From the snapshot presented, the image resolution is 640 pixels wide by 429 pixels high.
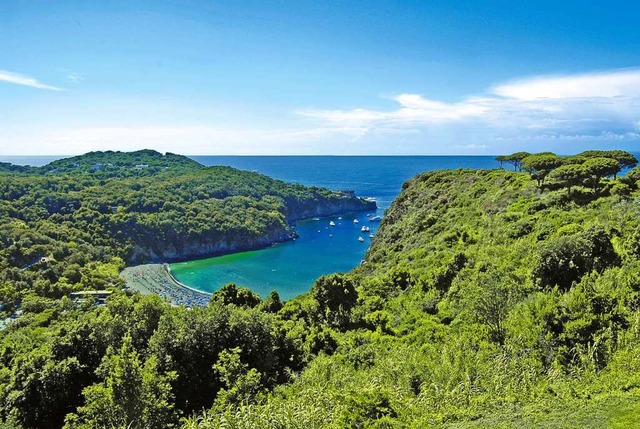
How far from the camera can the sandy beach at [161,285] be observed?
6793 centimetres

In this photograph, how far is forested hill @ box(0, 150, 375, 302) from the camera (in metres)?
76.2

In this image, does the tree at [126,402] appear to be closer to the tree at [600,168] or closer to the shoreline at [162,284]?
the tree at [600,168]

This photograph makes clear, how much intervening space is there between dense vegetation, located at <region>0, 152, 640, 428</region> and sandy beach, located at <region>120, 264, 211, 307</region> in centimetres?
2863

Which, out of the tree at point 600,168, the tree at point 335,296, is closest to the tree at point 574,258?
the tree at point 335,296

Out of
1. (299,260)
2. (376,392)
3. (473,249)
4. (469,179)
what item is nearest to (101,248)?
(299,260)

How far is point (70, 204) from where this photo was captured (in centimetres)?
10781

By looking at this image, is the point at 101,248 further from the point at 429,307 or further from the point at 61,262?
the point at 429,307

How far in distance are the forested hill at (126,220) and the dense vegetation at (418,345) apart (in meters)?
42.4

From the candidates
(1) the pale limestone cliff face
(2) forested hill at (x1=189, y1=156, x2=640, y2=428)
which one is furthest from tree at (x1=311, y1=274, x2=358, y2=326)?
(1) the pale limestone cliff face

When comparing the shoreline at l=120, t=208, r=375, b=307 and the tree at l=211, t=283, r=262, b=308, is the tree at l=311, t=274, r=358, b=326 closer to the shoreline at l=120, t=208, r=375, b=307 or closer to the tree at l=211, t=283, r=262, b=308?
the tree at l=211, t=283, r=262, b=308

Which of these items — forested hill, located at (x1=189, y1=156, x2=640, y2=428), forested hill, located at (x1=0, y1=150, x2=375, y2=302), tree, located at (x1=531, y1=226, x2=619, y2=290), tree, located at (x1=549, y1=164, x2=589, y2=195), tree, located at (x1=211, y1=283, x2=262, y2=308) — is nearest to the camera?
forested hill, located at (x1=189, y1=156, x2=640, y2=428)

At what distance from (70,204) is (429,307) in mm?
107116

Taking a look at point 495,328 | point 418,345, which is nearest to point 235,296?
point 418,345

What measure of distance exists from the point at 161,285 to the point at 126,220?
3429cm
